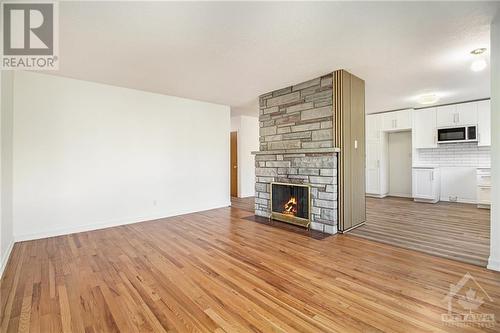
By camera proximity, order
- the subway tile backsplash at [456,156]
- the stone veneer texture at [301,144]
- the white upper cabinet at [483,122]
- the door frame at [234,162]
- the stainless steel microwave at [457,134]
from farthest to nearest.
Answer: the door frame at [234,162] < the subway tile backsplash at [456,156] < the stainless steel microwave at [457,134] < the white upper cabinet at [483,122] < the stone veneer texture at [301,144]

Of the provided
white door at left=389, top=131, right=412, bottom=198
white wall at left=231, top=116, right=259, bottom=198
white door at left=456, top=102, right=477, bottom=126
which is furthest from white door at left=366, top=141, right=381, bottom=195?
white wall at left=231, top=116, right=259, bottom=198

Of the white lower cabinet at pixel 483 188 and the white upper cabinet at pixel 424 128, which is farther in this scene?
the white upper cabinet at pixel 424 128

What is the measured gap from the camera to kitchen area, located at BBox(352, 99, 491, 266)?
403cm

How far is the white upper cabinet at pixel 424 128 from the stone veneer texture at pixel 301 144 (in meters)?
4.38

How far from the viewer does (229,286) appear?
2273 millimetres

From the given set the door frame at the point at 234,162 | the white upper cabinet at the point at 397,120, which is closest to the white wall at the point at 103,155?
the door frame at the point at 234,162

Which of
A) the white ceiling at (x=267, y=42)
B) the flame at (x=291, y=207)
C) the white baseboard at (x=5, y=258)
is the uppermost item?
the white ceiling at (x=267, y=42)

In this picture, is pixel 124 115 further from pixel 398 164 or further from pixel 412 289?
pixel 398 164

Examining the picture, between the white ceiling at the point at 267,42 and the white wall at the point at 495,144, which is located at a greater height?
the white ceiling at the point at 267,42

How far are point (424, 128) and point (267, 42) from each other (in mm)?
6099

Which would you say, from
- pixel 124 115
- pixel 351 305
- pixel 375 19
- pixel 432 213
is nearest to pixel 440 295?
pixel 351 305

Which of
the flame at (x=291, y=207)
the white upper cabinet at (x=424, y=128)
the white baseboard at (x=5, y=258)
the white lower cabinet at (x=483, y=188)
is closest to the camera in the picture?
the white baseboard at (x=5, y=258)

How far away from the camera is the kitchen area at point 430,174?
4.03 m

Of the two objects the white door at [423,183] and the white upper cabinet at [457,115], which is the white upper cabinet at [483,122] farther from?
the white door at [423,183]
